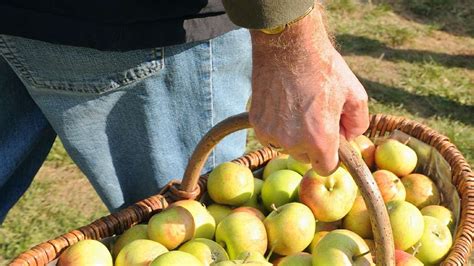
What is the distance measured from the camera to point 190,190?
1.55 metres

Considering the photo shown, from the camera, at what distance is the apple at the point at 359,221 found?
1527mm

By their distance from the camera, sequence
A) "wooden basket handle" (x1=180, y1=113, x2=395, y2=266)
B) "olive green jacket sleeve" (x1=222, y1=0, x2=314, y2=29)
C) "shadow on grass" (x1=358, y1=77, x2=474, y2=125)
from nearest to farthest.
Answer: "olive green jacket sleeve" (x1=222, y1=0, x2=314, y2=29) < "wooden basket handle" (x1=180, y1=113, x2=395, y2=266) < "shadow on grass" (x1=358, y1=77, x2=474, y2=125)

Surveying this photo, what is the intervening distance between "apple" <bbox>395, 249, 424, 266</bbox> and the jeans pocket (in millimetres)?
609

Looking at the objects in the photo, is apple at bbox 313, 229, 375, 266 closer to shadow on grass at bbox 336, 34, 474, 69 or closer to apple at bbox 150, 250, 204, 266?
apple at bbox 150, 250, 204, 266

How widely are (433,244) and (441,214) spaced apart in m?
0.13

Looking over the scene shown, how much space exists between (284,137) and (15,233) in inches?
66.5

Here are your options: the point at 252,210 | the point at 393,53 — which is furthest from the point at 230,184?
the point at 393,53

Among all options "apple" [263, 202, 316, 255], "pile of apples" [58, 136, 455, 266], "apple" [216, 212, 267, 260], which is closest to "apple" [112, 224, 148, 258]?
"pile of apples" [58, 136, 455, 266]

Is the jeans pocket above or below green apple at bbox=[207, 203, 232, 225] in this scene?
above

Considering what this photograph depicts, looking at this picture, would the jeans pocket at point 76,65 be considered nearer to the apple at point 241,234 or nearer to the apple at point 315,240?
the apple at point 241,234

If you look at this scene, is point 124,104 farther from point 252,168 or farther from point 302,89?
point 302,89

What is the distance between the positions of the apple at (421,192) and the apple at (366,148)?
13cm

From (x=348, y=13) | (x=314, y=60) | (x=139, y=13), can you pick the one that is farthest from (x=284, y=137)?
(x=348, y=13)

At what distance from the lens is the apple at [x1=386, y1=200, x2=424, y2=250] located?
1.45m
